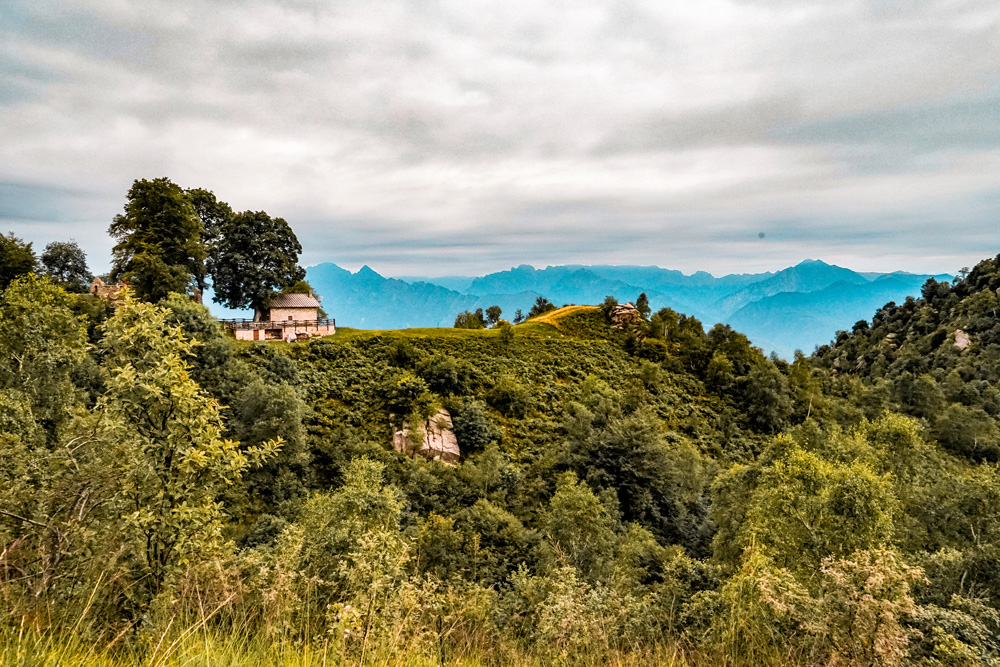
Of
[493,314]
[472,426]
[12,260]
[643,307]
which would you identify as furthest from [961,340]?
[12,260]

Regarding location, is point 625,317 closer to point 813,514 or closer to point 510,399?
point 510,399

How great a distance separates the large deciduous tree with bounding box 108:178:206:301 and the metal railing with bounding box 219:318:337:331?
5193 millimetres

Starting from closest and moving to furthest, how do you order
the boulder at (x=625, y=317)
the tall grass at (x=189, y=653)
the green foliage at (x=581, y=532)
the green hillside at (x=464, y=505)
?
the tall grass at (x=189, y=653)
the green hillside at (x=464, y=505)
the green foliage at (x=581, y=532)
the boulder at (x=625, y=317)

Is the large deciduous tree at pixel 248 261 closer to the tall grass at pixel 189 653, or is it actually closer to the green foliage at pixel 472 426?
the green foliage at pixel 472 426

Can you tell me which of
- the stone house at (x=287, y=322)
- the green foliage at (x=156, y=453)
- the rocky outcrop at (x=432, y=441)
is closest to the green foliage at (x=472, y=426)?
the rocky outcrop at (x=432, y=441)

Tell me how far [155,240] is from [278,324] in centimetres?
1015

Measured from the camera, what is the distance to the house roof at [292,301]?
35.8 m

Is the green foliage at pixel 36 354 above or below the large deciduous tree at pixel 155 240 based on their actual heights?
below

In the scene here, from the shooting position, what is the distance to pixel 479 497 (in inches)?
902

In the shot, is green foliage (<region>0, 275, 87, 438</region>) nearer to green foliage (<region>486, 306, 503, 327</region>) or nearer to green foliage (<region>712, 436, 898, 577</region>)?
green foliage (<region>712, 436, 898, 577</region>)

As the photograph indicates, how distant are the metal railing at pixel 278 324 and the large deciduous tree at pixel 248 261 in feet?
5.66

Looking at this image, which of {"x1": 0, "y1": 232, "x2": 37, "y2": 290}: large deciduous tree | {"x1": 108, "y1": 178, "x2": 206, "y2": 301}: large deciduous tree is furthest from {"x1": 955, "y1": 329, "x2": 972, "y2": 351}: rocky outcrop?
{"x1": 0, "y1": 232, "x2": 37, "y2": 290}: large deciduous tree

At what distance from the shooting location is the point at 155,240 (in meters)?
A: 27.5

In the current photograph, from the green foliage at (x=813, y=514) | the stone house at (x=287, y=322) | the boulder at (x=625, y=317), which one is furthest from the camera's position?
the boulder at (x=625, y=317)
